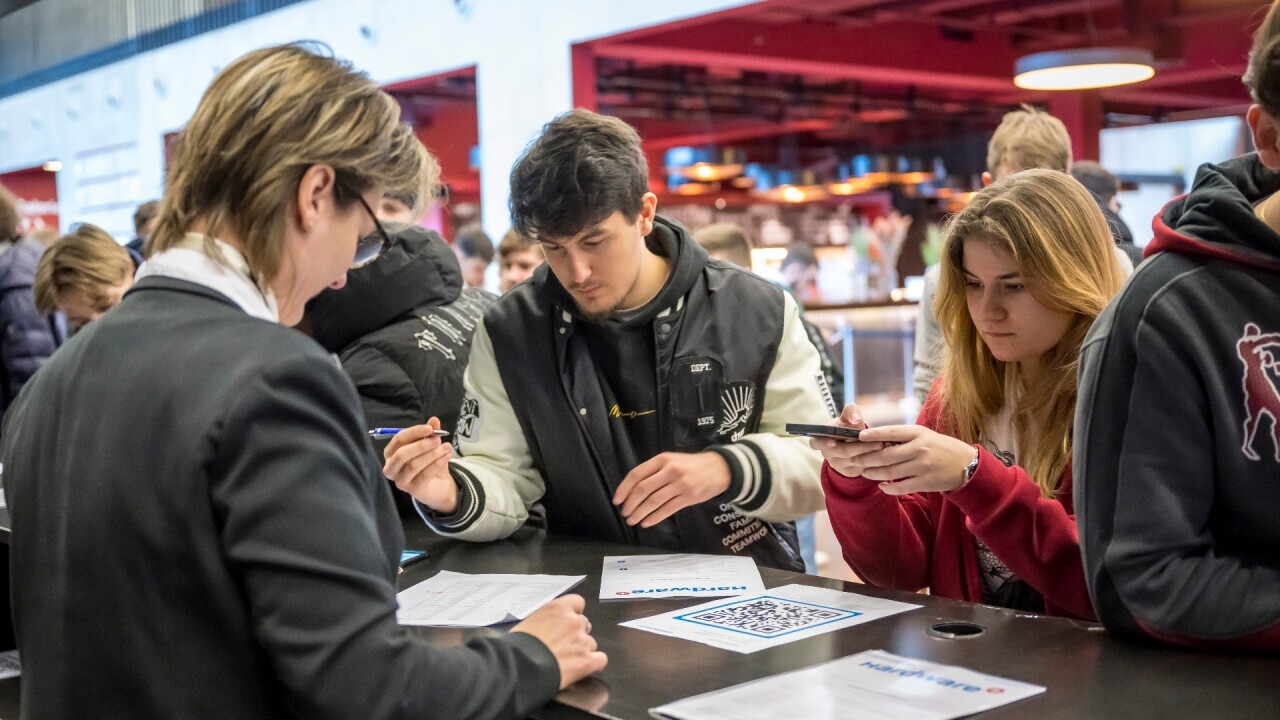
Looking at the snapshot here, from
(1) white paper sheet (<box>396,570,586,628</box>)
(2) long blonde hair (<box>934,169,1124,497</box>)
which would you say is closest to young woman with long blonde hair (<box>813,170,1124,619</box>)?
(2) long blonde hair (<box>934,169,1124,497</box>)

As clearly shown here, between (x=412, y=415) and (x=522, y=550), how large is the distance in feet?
1.97

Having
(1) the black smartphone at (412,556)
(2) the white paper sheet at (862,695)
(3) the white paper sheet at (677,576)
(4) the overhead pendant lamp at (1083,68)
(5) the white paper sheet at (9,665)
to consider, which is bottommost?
(5) the white paper sheet at (9,665)

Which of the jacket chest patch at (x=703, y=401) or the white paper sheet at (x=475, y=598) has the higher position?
the jacket chest patch at (x=703, y=401)

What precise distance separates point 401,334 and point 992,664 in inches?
64.5

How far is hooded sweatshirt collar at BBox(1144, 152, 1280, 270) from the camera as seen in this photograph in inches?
54.3

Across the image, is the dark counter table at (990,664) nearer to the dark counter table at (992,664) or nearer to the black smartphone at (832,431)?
the dark counter table at (992,664)

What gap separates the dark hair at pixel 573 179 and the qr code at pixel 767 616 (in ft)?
2.55

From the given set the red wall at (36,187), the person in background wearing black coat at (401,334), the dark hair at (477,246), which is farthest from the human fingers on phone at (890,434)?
the red wall at (36,187)

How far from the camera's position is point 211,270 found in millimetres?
1233

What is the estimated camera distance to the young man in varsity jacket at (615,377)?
221 centimetres

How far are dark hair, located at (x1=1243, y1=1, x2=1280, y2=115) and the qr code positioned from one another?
2.69 ft

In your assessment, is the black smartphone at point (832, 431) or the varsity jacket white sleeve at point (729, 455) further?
the varsity jacket white sleeve at point (729, 455)

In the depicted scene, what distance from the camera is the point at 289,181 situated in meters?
1.25

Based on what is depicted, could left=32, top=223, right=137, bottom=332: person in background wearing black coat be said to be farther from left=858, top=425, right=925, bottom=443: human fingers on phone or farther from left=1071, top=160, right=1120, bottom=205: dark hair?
left=1071, top=160, right=1120, bottom=205: dark hair
